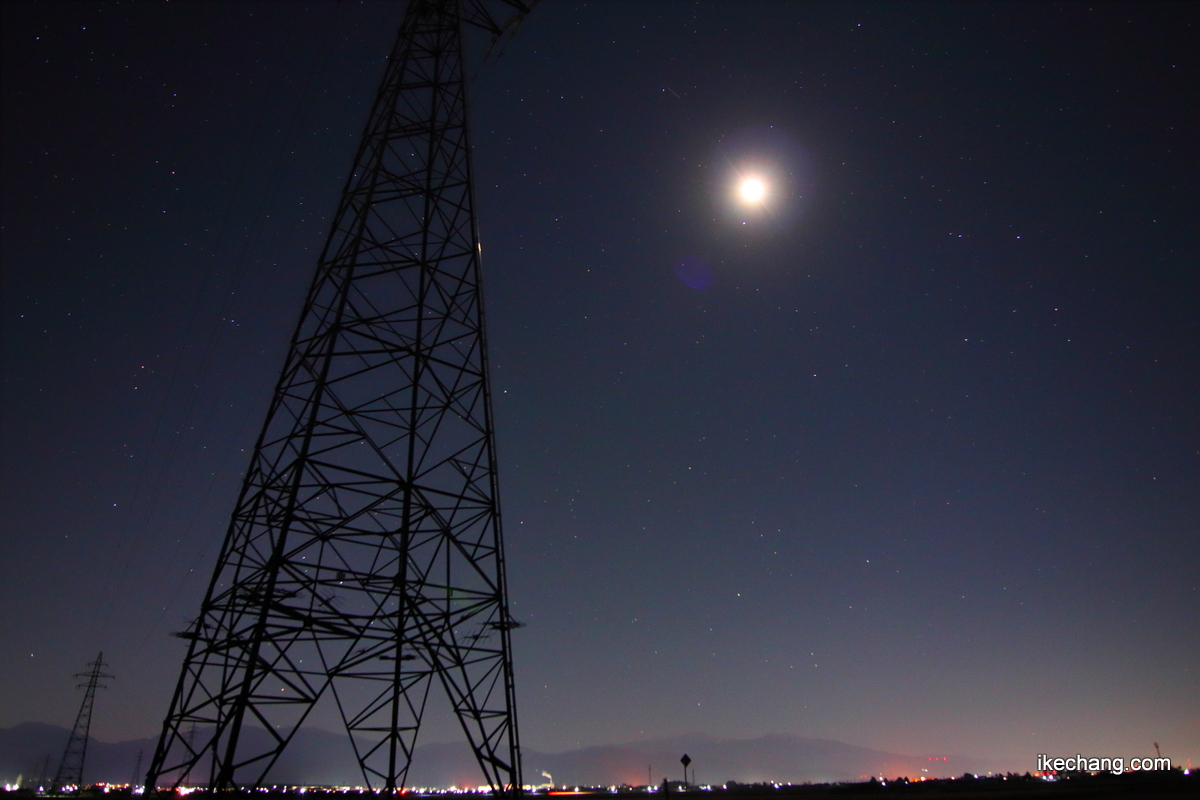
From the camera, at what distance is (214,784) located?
12219mm

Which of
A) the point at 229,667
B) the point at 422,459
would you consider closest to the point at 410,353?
the point at 422,459

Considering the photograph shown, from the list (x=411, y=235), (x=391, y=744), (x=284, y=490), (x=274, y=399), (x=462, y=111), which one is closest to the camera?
(x=391, y=744)

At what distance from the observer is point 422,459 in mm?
15781

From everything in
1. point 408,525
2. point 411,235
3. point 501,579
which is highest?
point 411,235

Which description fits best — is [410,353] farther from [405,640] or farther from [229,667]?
[229,667]

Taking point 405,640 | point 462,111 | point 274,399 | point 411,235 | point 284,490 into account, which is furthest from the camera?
point 462,111

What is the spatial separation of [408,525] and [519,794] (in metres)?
6.22

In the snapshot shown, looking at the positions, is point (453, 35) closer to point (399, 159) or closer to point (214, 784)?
point (399, 159)

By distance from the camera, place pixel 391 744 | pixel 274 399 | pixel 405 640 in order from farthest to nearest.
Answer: pixel 274 399 → pixel 405 640 → pixel 391 744

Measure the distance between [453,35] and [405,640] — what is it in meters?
18.1

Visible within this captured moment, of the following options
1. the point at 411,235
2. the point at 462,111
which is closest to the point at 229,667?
the point at 411,235

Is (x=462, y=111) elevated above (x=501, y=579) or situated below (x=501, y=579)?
above

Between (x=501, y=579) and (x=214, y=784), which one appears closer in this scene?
(x=214, y=784)

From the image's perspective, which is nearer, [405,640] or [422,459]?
[405,640]
